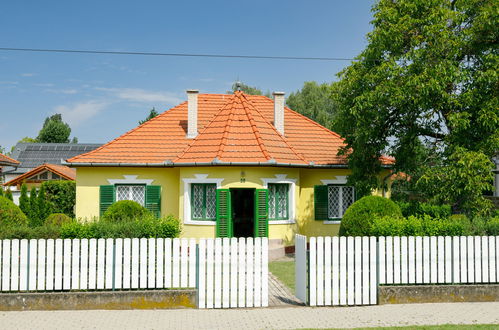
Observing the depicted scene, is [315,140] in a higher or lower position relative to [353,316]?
higher

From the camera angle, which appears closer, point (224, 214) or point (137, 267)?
point (137, 267)

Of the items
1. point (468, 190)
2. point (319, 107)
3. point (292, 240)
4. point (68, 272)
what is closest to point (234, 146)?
point (292, 240)

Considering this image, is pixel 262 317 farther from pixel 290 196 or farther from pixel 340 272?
pixel 290 196

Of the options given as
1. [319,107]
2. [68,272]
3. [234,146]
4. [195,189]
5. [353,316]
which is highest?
[319,107]

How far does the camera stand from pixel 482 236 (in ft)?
32.5

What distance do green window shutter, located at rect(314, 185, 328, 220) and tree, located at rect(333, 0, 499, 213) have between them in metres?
1.94

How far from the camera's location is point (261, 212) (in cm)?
1612

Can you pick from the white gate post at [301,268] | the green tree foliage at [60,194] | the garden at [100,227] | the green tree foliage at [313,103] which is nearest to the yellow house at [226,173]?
the garden at [100,227]

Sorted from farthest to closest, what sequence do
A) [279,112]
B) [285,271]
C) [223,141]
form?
[279,112] → [223,141] → [285,271]

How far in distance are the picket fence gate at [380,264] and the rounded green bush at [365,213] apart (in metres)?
3.45

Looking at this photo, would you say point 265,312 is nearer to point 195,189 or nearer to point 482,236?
point 482,236

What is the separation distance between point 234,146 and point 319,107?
38576 mm

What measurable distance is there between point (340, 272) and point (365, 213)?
461 centimetres

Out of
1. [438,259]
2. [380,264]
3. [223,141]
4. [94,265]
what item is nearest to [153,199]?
[223,141]
